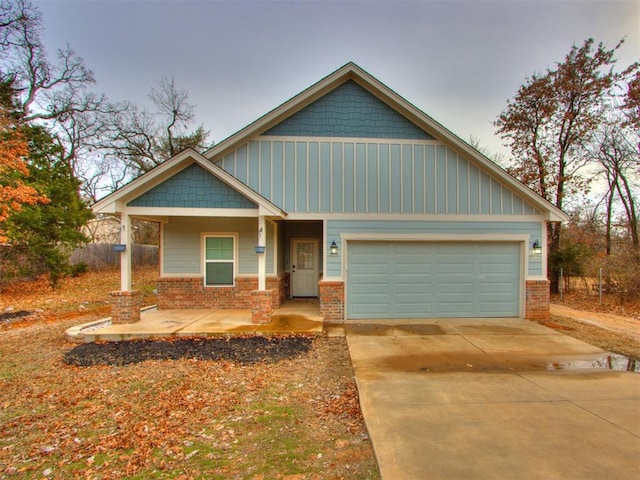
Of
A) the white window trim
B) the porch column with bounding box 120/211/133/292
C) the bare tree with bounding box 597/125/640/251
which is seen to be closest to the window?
the white window trim

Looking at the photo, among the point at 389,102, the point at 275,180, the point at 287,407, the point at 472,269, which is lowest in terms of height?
the point at 287,407

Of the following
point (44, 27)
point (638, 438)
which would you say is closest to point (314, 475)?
point (638, 438)

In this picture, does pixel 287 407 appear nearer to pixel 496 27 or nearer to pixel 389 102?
pixel 389 102

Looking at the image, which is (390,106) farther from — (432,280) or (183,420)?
(183,420)

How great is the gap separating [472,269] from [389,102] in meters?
5.09

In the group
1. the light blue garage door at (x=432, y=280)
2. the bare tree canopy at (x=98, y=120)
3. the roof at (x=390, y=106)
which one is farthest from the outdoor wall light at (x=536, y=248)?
the bare tree canopy at (x=98, y=120)

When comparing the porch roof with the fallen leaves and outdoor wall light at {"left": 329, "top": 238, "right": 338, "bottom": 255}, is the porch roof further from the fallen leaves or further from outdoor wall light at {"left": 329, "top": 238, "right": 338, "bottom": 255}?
the fallen leaves

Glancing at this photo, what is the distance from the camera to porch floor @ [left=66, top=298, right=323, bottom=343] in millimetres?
6754

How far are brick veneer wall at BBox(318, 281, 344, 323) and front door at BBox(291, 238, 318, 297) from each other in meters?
2.96

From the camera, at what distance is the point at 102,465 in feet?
9.27

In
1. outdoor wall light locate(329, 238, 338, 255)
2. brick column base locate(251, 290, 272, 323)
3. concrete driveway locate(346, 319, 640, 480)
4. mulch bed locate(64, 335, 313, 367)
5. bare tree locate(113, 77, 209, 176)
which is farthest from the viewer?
bare tree locate(113, 77, 209, 176)

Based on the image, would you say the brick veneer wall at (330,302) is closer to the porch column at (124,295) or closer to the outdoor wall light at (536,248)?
the porch column at (124,295)

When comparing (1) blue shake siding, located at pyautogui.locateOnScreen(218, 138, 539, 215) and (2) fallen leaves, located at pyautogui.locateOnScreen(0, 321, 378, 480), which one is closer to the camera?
(2) fallen leaves, located at pyautogui.locateOnScreen(0, 321, 378, 480)

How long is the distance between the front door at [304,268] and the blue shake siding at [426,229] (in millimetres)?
2806
